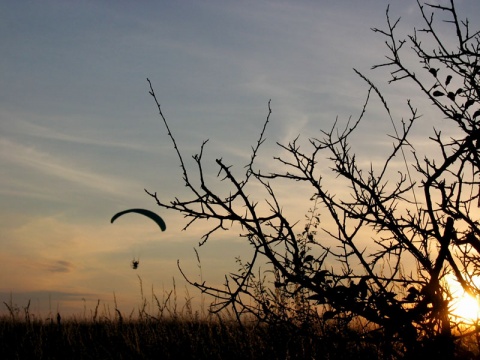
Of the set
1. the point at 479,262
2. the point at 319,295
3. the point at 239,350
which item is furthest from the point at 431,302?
the point at 239,350

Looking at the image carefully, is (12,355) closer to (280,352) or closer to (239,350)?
(239,350)

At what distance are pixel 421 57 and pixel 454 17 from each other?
361mm

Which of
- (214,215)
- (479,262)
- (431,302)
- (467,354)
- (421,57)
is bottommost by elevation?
(467,354)

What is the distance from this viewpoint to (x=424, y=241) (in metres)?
3.66

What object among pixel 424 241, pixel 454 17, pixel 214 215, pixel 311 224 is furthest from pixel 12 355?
pixel 454 17

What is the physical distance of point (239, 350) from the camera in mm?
6727

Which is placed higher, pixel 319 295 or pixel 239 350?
pixel 319 295

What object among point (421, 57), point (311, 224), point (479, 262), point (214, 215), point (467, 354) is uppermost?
point (421, 57)

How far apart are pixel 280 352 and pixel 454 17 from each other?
10.6ft

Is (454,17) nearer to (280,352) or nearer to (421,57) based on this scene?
(421,57)

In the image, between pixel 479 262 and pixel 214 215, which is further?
pixel 479 262

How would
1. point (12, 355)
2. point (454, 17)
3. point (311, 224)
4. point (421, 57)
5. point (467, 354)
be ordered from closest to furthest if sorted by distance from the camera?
point (467, 354), point (454, 17), point (421, 57), point (311, 224), point (12, 355)

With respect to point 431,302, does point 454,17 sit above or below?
above

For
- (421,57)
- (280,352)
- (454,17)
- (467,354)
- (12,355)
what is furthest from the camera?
(12,355)
